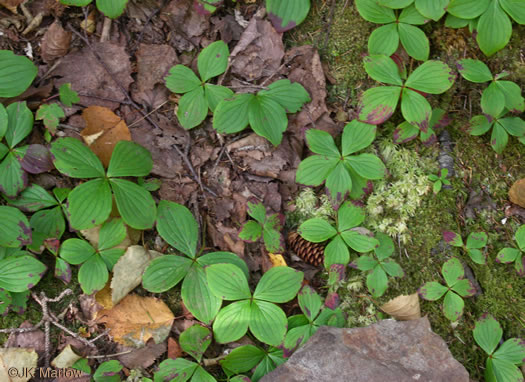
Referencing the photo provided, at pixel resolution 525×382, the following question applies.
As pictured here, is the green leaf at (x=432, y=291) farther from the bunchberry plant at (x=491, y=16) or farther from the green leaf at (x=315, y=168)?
the bunchberry plant at (x=491, y=16)

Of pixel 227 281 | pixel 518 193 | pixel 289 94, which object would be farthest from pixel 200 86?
pixel 518 193

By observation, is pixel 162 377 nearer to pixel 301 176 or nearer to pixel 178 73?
pixel 301 176

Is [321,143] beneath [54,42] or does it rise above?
beneath

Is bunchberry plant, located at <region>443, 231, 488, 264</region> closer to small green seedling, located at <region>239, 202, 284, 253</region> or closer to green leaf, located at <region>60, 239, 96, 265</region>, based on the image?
small green seedling, located at <region>239, 202, 284, 253</region>

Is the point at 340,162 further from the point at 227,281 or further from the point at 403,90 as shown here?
the point at 227,281

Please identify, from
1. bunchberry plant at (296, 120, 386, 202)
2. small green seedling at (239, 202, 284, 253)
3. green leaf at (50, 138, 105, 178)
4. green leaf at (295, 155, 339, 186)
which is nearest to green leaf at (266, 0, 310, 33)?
bunchberry plant at (296, 120, 386, 202)
